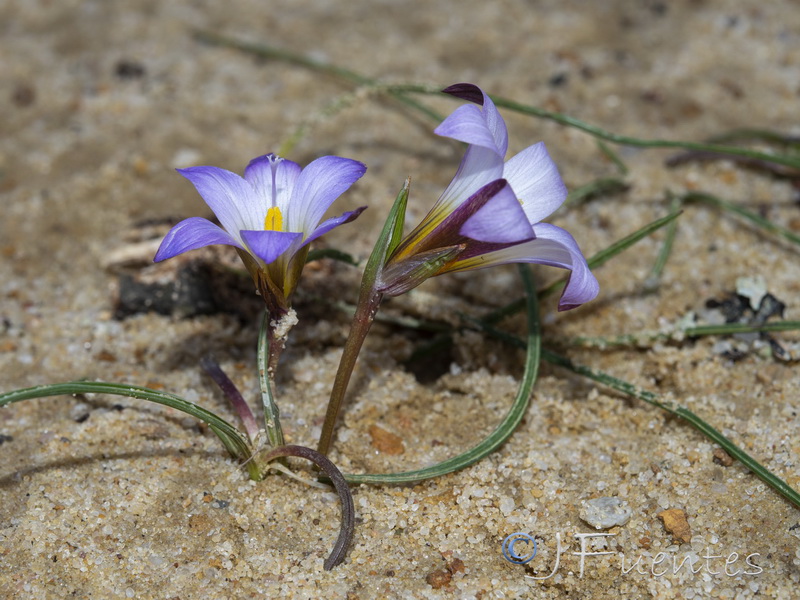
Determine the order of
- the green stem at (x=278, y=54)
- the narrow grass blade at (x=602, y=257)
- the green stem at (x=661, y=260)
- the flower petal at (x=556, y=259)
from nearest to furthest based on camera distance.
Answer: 1. the flower petal at (x=556, y=259)
2. the narrow grass blade at (x=602, y=257)
3. the green stem at (x=661, y=260)
4. the green stem at (x=278, y=54)

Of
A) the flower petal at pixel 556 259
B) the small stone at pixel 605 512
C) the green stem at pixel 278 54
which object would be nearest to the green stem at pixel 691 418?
the small stone at pixel 605 512

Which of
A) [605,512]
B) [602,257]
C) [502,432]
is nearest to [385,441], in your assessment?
[502,432]

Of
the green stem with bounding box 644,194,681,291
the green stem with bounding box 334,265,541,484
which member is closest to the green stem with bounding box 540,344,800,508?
the green stem with bounding box 334,265,541,484

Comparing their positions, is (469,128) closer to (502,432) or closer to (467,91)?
(467,91)

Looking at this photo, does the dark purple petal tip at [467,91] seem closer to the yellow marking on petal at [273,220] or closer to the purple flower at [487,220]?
the purple flower at [487,220]

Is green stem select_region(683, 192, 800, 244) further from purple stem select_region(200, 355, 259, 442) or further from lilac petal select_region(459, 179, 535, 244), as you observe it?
purple stem select_region(200, 355, 259, 442)

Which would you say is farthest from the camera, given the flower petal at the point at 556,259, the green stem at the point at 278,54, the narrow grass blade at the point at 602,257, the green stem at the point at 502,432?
the green stem at the point at 278,54

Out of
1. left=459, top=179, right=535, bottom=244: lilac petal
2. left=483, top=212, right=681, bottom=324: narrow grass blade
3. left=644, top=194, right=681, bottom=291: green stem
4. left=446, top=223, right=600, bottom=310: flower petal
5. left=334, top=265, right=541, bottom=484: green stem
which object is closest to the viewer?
left=459, top=179, right=535, bottom=244: lilac petal
